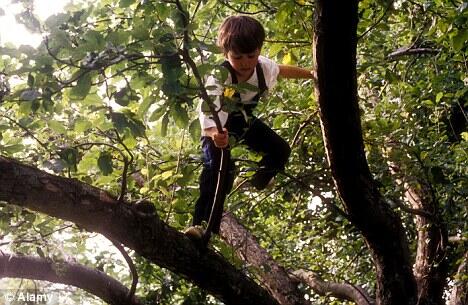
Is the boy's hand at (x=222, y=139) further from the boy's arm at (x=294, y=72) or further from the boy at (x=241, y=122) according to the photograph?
the boy's arm at (x=294, y=72)

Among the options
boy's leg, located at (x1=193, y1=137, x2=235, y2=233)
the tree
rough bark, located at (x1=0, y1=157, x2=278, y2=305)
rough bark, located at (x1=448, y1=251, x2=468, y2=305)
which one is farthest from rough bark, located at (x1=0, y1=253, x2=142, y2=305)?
rough bark, located at (x1=448, y1=251, x2=468, y2=305)

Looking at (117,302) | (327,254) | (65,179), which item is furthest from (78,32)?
(327,254)

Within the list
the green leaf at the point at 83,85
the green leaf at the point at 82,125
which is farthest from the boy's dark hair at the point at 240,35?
the green leaf at the point at 83,85

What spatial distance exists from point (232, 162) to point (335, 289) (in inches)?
66.9

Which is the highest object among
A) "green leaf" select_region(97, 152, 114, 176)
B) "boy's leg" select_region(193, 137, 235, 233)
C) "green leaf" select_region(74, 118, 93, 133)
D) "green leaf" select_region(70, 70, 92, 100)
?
"boy's leg" select_region(193, 137, 235, 233)

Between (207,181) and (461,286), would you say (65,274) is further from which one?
(461,286)

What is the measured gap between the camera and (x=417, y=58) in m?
4.23

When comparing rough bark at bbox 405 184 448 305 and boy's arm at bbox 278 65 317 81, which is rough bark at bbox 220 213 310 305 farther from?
boy's arm at bbox 278 65 317 81

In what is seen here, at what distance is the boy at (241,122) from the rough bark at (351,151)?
0.89 feet

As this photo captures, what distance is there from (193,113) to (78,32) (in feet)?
4.83

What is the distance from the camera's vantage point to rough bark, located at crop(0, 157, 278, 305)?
161cm

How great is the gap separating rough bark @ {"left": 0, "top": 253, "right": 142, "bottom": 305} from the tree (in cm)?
1

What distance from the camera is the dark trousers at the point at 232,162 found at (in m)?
2.35

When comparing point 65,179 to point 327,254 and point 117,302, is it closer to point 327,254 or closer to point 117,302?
point 117,302
